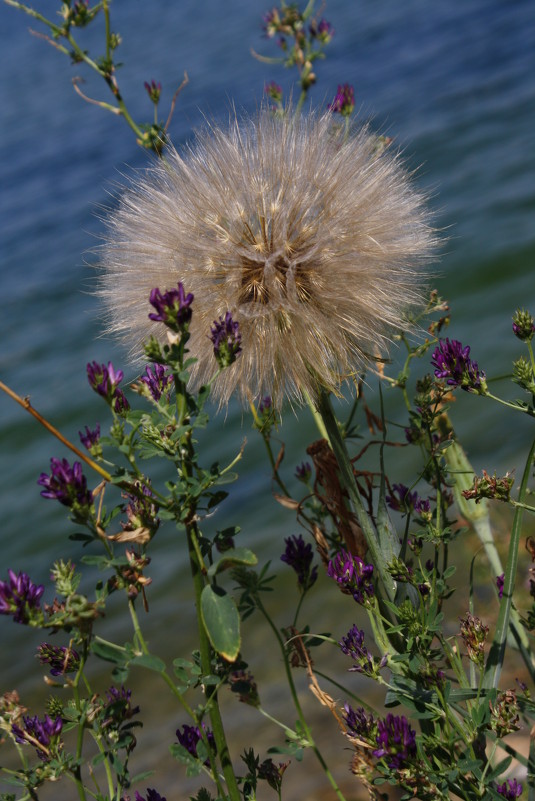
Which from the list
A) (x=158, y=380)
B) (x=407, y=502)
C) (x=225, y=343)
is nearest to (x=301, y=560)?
(x=407, y=502)

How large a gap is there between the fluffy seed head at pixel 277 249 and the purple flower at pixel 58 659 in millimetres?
457

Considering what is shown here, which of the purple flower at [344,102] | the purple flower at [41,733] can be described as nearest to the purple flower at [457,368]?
the purple flower at [41,733]

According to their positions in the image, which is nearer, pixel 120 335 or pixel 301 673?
pixel 120 335

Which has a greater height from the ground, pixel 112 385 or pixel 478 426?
pixel 478 426

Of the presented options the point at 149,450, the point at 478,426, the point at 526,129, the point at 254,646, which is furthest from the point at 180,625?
the point at 526,129

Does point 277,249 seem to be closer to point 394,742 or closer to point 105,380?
point 105,380

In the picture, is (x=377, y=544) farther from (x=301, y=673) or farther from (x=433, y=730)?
(x=301, y=673)

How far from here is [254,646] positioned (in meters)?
3.50

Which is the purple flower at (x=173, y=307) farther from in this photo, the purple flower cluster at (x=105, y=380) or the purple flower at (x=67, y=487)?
the purple flower at (x=67, y=487)

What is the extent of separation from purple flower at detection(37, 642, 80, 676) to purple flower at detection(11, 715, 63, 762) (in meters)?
0.07

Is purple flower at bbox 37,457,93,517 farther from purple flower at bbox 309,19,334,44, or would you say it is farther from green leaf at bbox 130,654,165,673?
purple flower at bbox 309,19,334,44

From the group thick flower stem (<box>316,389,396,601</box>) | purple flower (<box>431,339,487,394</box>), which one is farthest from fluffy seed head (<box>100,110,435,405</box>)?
purple flower (<box>431,339,487,394</box>)

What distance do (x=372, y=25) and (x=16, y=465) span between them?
24.5 ft

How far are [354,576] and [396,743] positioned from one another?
240 mm
